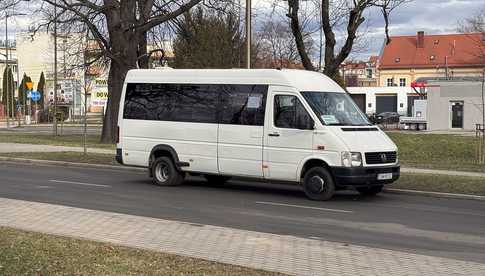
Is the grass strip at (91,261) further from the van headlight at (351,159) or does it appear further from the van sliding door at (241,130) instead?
the van sliding door at (241,130)

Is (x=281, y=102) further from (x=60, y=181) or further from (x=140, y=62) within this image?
(x=140, y=62)

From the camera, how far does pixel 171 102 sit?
1609 centimetres

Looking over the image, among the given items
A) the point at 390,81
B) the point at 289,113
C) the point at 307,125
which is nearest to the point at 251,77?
the point at 289,113

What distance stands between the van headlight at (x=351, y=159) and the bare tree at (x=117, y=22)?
1709 centimetres

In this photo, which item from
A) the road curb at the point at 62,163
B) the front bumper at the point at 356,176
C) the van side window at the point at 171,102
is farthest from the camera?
the road curb at the point at 62,163

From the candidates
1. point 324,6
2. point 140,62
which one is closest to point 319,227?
point 324,6

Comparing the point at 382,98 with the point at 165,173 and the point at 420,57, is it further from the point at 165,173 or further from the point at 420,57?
the point at 165,173

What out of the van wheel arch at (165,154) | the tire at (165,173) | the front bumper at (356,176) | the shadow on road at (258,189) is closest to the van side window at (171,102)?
the van wheel arch at (165,154)

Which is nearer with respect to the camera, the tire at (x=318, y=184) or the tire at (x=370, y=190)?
the tire at (x=318, y=184)

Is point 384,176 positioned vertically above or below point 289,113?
below

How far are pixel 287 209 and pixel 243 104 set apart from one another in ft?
10.8

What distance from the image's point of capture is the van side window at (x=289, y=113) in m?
13.9

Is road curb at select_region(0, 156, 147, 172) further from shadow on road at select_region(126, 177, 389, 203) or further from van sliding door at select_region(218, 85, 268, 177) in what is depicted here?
van sliding door at select_region(218, 85, 268, 177)

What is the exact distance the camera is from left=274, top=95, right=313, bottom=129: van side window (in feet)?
45.5
